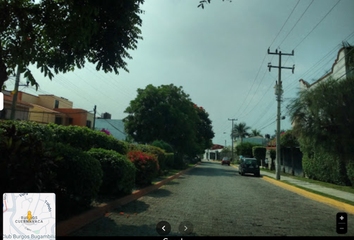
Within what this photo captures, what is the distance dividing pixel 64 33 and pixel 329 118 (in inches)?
581

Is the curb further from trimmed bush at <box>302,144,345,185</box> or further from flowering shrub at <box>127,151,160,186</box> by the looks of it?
trimmed bush at <box>302,144,345,185</box>

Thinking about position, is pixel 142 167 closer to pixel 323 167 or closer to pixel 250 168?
pixel 323 167

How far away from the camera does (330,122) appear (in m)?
15.5

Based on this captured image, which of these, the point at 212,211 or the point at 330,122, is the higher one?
the point at 330,122

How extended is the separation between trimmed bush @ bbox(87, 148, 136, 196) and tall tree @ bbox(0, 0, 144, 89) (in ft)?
8.81

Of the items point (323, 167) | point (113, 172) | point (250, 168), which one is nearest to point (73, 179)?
point (113, 172)

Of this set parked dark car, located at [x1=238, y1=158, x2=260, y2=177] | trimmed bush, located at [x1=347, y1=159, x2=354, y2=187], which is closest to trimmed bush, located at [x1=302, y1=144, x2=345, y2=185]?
trimmed bush, located at [x1=347, y1=159, x2=354, y2=187]

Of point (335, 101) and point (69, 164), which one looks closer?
point (69, 164)

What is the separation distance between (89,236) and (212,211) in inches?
140

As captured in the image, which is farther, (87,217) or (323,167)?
(323,167)

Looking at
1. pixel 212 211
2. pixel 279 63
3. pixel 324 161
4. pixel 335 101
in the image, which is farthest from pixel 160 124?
pixel 212 211

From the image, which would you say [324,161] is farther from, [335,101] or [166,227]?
[166,227]

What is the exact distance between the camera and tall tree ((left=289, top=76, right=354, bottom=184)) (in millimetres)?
14430

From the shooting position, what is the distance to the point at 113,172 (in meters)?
7.63
